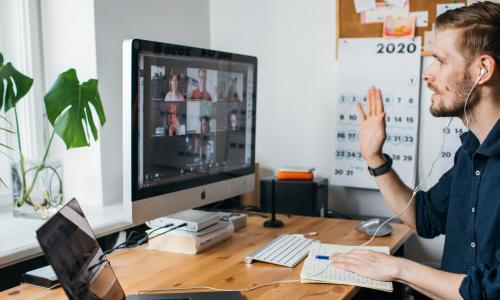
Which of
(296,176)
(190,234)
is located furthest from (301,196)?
(190,234)

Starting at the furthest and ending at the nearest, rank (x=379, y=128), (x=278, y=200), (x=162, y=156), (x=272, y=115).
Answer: (x=272, y=115), (x=278, y=200), (x=379, y=128), (x=162, y=156)

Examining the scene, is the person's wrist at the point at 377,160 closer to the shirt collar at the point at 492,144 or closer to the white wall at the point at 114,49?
the shirt collar at the point at 492,144

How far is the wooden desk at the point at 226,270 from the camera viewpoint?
1262mm

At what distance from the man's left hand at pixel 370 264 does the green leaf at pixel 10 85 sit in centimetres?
108

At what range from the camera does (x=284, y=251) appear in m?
1.54

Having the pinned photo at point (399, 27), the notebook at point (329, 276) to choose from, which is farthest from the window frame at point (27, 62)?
the pinned photo at point (399, 27)

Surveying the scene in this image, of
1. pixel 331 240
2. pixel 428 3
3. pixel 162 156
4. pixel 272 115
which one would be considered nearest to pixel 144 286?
pixel 162 156

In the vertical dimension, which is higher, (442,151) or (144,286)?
(442,151)

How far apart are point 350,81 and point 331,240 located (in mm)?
826

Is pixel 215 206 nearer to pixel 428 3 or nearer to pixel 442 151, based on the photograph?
pixel 442 151

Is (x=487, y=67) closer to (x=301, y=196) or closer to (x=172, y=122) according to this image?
(x=172, y=122)

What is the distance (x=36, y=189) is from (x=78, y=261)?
0.91 meters

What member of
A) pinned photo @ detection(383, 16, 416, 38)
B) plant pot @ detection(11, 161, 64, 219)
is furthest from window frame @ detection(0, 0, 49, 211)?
pinned photo @ detection(383, 16, 416, 38)

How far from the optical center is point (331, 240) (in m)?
1.70
